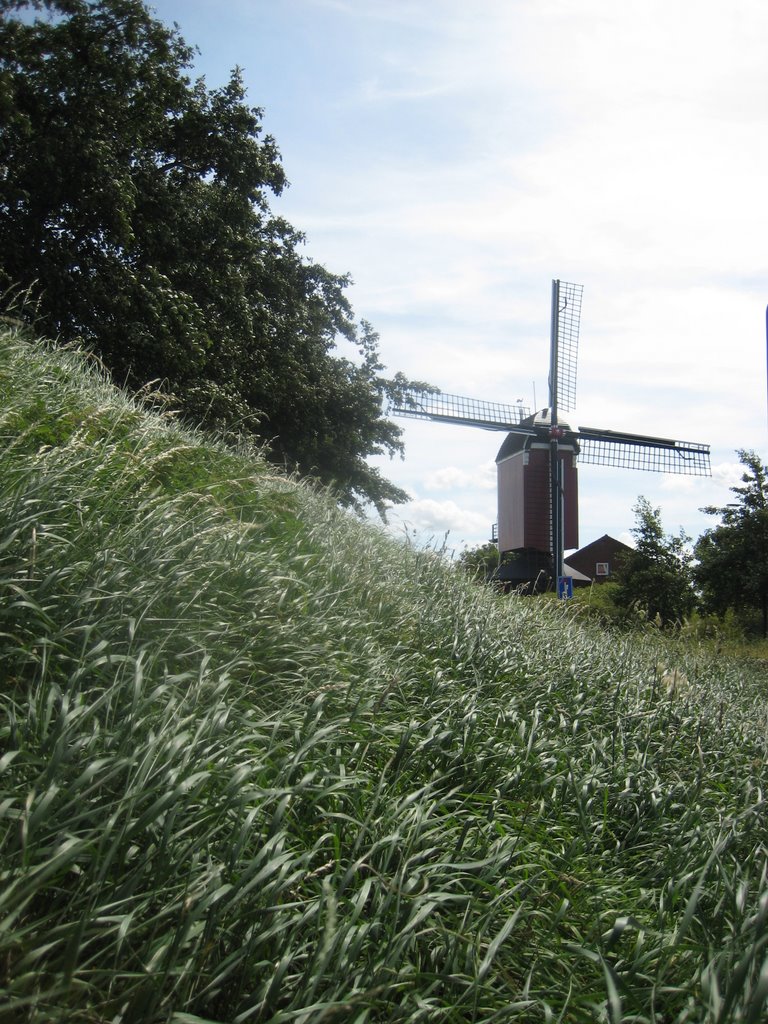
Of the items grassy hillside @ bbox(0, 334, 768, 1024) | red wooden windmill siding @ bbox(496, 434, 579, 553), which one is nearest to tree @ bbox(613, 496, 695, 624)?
red wooden windmill siding @ bbox(496, 434, 579, 553)

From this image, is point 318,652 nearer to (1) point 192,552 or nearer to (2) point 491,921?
(1) point 192,552

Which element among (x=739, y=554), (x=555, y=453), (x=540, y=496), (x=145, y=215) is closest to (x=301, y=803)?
(x=145, y=215)

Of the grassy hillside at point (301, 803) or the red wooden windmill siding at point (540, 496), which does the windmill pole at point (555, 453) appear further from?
the grassy hillside at point (301, 803)

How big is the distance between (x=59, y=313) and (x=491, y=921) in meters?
14.4

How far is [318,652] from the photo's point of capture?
13.6 ft

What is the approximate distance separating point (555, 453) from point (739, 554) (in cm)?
997

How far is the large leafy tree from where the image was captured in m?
14.3

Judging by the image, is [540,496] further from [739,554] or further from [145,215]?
[145,215]

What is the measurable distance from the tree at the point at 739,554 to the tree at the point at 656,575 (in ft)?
2.46

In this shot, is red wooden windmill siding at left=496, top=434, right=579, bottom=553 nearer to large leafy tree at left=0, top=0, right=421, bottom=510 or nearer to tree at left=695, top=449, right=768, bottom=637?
tree at left=695, top=449, right=768, bottom=637

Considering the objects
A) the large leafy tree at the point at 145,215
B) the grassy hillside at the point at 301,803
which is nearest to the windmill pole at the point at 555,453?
the large leafy tree at the point at 145,215

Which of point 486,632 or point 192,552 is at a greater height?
point 192,552

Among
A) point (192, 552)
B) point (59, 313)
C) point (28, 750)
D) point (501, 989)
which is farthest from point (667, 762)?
point (59, 313)

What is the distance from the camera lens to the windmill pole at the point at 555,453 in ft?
94.4
